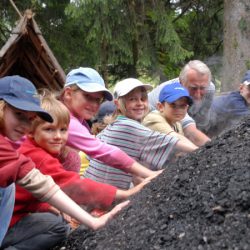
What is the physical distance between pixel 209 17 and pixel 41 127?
295 inches

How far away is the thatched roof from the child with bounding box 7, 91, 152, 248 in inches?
126

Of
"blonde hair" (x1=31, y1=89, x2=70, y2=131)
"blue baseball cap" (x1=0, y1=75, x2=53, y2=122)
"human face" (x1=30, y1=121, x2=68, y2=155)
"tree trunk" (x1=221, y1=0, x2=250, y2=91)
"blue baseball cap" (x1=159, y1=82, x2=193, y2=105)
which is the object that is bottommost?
"tree trunk" (x1=221, y1=0, x2=250, y2=91)

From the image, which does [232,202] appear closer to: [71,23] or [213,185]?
[213,185]

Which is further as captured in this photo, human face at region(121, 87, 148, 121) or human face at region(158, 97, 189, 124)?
human face at region(158, 97, 189, 124)

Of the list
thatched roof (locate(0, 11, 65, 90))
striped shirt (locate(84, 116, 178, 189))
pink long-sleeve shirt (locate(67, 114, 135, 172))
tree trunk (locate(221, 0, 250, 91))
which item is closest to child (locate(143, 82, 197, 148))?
striped shirt (locate(84, 116, 178, 189))

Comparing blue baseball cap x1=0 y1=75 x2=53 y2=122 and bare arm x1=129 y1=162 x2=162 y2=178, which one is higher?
blue baseball cap x1=0 y1=75 x2=53 y2=122

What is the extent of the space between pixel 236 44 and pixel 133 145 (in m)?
5.10

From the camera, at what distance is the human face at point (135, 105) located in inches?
127

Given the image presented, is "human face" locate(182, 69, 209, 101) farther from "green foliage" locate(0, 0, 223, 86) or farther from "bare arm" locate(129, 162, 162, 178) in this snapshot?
"green foliage" locate(0, 0, 223, 86)

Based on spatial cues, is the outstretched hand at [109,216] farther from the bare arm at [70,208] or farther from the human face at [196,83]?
the human face at [196,83]

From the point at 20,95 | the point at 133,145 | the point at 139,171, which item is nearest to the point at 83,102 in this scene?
the point at 133,145

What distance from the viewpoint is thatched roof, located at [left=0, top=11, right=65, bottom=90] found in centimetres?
590

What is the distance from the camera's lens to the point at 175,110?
3428 mm

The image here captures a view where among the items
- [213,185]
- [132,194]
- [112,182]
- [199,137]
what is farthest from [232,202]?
[199,137]
